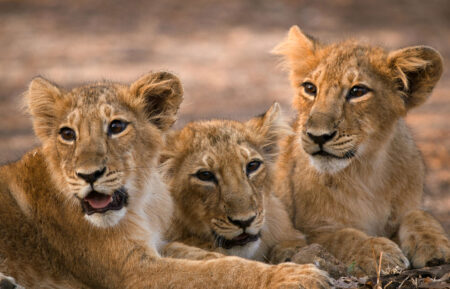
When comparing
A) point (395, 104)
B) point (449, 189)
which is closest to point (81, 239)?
point (395, 104)

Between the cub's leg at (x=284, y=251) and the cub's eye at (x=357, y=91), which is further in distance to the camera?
the cub's eye at (x=357, y=91)

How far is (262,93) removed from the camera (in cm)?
1809

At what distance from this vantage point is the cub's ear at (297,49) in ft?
22.9

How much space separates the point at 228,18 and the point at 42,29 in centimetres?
568

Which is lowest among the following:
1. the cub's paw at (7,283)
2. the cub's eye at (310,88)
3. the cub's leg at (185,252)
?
the cub's paw at (7,283)

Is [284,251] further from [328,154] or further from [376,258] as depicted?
[328,154]

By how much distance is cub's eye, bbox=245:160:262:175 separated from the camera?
5984 millimetres

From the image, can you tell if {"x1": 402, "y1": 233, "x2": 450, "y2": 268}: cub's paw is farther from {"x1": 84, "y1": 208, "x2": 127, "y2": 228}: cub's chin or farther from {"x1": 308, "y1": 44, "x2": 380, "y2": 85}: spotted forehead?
{"x1": 84, "y1": 208, "x2": 127, "y2": 228}: cub's chin

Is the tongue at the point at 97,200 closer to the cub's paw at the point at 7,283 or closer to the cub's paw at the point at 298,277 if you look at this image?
the cub's paw at the point at 7,283

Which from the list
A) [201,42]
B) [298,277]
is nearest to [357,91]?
[298,277]

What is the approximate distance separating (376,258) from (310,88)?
160 centimetres

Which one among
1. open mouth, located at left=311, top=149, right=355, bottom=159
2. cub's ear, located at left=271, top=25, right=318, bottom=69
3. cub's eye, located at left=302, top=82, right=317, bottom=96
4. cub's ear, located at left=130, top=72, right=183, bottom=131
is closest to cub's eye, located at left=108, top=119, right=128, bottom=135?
cub's ear, located at left=130, top=72, right=183, bottom=131

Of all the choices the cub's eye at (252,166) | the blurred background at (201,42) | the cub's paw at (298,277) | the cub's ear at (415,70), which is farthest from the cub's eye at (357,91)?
the blurred background at (201,42)

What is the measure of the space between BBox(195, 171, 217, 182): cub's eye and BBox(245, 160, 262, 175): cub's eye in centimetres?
28
